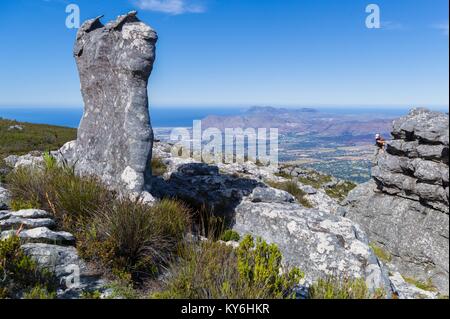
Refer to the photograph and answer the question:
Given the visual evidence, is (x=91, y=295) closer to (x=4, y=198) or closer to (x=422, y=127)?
(x=4, y=198)

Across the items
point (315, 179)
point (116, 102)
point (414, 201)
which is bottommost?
point (315, 179)

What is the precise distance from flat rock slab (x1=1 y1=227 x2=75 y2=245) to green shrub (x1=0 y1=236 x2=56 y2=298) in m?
0.81

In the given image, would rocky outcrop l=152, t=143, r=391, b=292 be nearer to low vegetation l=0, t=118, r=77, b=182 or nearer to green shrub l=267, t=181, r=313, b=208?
green shrub l=267, t=181, r=313, b=208

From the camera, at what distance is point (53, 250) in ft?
20.0

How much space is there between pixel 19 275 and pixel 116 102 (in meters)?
5.22

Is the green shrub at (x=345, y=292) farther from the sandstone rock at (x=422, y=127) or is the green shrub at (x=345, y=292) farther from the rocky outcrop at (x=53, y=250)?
the sandstone rock at (x=422, y=127)

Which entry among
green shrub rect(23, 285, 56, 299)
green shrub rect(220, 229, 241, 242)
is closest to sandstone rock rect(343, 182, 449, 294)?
green shrub rect(220, 229, 241, 242)

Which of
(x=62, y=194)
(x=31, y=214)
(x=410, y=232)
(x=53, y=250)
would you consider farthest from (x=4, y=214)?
(x=410, y=232)

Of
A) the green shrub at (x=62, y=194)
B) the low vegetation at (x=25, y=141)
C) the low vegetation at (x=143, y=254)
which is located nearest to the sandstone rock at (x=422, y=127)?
the low vegetation at (x=143, y=254)

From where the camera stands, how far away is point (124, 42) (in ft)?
29.9

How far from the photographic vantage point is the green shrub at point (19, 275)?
4.86m

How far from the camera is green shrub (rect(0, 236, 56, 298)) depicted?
4859 mm
